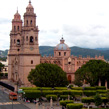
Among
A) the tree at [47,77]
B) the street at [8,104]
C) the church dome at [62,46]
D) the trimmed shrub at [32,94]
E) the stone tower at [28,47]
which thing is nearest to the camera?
the street at [8,104]

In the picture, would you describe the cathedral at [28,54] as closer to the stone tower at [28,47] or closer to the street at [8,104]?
the stone tower at [28,47]

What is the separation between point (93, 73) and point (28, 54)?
28624 mm

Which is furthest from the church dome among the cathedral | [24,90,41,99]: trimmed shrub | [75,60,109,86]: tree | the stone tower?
[24,90,41,99]: trimmed shrub

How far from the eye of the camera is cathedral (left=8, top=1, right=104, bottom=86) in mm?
116188

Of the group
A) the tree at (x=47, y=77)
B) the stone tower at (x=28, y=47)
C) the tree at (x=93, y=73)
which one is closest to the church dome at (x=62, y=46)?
the stone tower at (x=28, y=47)

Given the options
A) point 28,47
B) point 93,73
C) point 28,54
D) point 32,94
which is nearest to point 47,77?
point 32,94

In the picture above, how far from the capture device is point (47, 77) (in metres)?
96.5

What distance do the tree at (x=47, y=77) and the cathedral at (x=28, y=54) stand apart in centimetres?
1638

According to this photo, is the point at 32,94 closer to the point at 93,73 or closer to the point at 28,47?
the point at 93,73

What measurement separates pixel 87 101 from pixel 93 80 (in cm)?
3097

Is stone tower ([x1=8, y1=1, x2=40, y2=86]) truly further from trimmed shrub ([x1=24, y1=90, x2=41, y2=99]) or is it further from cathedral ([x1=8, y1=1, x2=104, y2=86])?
trimmed shrub ([x1=24, y1=90, x2=41, y2=99])

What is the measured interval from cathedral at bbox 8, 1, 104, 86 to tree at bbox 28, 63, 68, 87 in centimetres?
1638

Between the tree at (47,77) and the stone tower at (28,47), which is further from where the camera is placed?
the stone tower at (28,47)

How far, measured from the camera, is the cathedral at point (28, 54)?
381 ft
